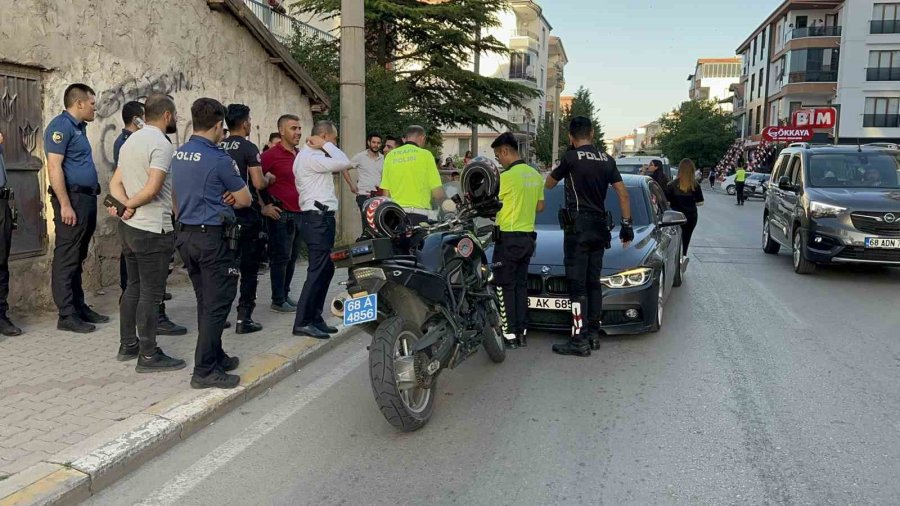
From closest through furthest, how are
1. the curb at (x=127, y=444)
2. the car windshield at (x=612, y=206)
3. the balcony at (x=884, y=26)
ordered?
the curb at (x=127, y=444) < the car windshield at (x=612, y=206) < the balcony at (x=884, y=26)

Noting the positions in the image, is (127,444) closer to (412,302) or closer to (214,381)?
(214,381)

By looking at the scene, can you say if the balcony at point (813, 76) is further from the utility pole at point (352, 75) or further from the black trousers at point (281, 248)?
the black trousers at point (281, 248)

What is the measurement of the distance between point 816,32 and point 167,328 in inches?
2414

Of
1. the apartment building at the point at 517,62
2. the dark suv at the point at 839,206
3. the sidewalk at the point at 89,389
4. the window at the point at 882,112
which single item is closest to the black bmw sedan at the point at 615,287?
the sidewalk at the point at 89,389

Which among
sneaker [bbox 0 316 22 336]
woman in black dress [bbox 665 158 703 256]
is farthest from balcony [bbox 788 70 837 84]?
sneaker [bbox 0 316 22 336]

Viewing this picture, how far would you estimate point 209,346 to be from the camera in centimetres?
492

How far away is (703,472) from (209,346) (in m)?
3.28

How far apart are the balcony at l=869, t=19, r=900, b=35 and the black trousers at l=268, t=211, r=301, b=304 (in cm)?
5734

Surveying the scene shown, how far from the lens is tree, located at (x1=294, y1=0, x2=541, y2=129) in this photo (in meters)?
22.2

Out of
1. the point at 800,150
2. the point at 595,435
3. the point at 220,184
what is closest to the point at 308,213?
the point at 220,184

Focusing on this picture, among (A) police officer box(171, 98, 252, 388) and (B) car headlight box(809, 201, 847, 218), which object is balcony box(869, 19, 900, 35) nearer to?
(B) car headlight box(809, 201, 847, 218)

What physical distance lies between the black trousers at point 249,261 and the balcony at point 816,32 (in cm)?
6019

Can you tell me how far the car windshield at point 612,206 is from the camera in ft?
24.9

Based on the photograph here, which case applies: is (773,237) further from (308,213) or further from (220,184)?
(220,184)
